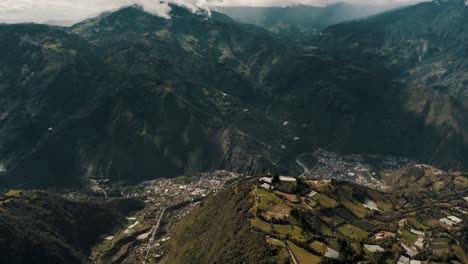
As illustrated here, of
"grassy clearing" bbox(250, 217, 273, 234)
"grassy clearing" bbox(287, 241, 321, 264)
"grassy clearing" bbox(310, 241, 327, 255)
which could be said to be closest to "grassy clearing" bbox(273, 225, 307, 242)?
"grassy clearing" bbox(250, 217, 273, 234)

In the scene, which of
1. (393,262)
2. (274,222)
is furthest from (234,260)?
(393,262)

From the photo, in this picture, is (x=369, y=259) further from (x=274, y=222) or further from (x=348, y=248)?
(x=274, y=222)

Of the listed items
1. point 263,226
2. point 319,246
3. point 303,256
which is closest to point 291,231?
point 263,226

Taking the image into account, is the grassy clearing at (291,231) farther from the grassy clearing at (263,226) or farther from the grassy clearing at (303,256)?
the grassy clearing at (303,256)

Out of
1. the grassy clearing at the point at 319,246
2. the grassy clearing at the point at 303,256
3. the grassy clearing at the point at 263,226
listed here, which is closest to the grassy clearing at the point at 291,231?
the grassy clearing at the point at 263,226

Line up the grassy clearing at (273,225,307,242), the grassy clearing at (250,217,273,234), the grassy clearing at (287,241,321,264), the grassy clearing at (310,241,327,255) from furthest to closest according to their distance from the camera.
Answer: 1. the grassy clearing at (250,217,273,234)
2. the grassy clearing at (273,225,307,242)
3. the grassy clearing at (310,241,327,255)
4. the grassy clearing at (287,241,321,264)

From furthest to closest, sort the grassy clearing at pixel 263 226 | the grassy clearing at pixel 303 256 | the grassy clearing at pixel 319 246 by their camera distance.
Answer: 1. the grassy clearing at pixel 263 226
2. the grassy clearing at pixel 319 246
3. the grassy clearing at pixel 303 256

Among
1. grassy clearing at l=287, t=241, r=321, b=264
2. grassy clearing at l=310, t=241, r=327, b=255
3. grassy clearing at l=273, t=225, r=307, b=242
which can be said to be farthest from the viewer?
grassy clearing at l=273, t=225, r=307, b=242

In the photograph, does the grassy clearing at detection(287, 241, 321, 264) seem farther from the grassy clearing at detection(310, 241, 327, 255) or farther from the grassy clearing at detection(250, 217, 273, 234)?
the grassy clearing at detection(250, 217, 273, 234)

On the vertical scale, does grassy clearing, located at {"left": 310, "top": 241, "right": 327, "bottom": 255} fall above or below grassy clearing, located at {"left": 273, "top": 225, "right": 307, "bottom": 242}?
below

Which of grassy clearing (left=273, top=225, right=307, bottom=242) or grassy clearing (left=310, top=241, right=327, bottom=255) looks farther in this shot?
grassy clearing (left=273, top=225, right=307, bottom=242)
